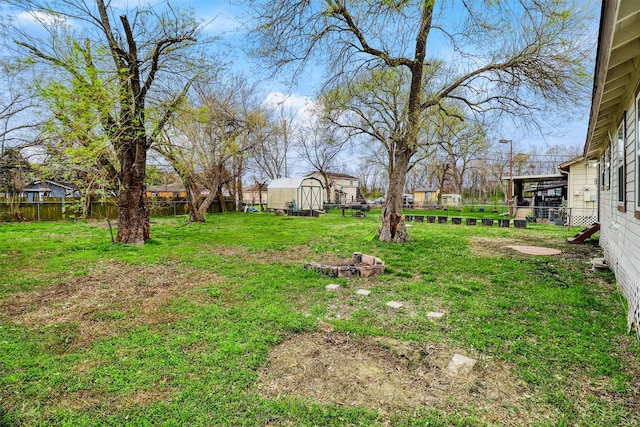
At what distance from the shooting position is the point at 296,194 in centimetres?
2420

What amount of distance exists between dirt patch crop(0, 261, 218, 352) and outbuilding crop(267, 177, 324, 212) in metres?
Answer: 17.6

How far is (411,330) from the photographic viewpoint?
3.39 m

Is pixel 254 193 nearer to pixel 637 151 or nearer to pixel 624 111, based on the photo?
pixel 624 111

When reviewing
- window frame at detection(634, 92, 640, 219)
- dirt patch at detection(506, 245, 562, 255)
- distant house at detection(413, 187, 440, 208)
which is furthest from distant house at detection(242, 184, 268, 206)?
window frame at detection(634, 92, 640, 219)

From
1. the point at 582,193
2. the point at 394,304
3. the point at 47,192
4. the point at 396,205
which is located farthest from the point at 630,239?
the point at 47,192

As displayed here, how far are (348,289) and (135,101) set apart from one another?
715 cm

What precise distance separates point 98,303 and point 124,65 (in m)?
6.37

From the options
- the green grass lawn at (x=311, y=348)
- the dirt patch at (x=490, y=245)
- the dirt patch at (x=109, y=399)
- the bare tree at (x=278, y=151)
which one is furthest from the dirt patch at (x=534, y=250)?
the bare tree at (x=278, y=151)

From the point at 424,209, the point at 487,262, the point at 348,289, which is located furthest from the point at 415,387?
the point at 424,209

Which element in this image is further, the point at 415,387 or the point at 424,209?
the point at 424,209

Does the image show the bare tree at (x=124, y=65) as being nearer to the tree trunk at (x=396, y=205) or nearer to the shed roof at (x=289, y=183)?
the tree trunk at (x=396, y=205)

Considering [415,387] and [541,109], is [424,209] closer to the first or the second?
[541,109]

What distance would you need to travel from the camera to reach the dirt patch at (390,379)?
2.20 m

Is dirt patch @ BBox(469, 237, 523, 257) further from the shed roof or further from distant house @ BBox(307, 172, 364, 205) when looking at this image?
distant house @ BBox(307, 172, 364, 205)
